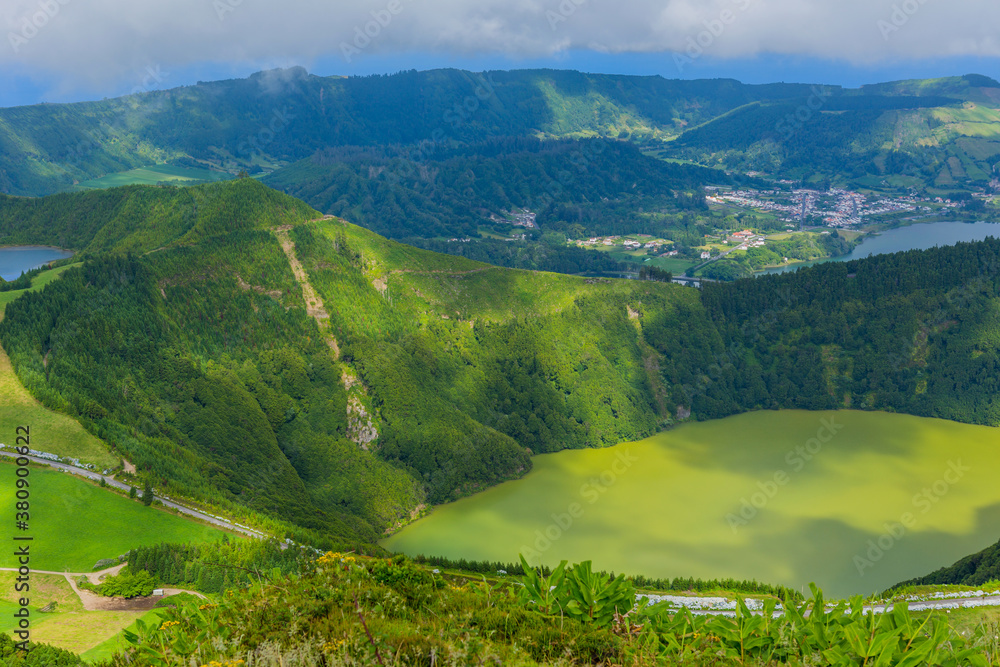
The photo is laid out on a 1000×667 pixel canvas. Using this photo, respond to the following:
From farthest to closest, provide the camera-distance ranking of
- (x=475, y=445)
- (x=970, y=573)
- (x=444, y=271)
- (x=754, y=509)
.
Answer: (x=444, y=271) < (x=475, y=445) < (x=754, y=509) < (x=970, y=573)

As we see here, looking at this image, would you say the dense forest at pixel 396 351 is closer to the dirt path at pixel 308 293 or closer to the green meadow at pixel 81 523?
the dirt path at pixel 308 293

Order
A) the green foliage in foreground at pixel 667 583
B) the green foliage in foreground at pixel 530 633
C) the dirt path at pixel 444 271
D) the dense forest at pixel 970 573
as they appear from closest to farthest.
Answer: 1. the green foliage in foreground at pixel 530 633
2. the green foliage in foreground at pixel 667 583
3. the dense forest at pixel 970 573
4. the dirt path at pixel 444 271

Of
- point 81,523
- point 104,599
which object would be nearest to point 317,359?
point 81,523

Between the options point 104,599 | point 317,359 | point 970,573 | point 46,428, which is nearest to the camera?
point 104,599

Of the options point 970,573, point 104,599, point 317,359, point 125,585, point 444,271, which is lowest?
point 970,573

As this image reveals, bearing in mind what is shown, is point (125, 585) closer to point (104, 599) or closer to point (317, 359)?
point (104, 599)

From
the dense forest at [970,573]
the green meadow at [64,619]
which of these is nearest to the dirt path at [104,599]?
the green meadow at [64,619]
